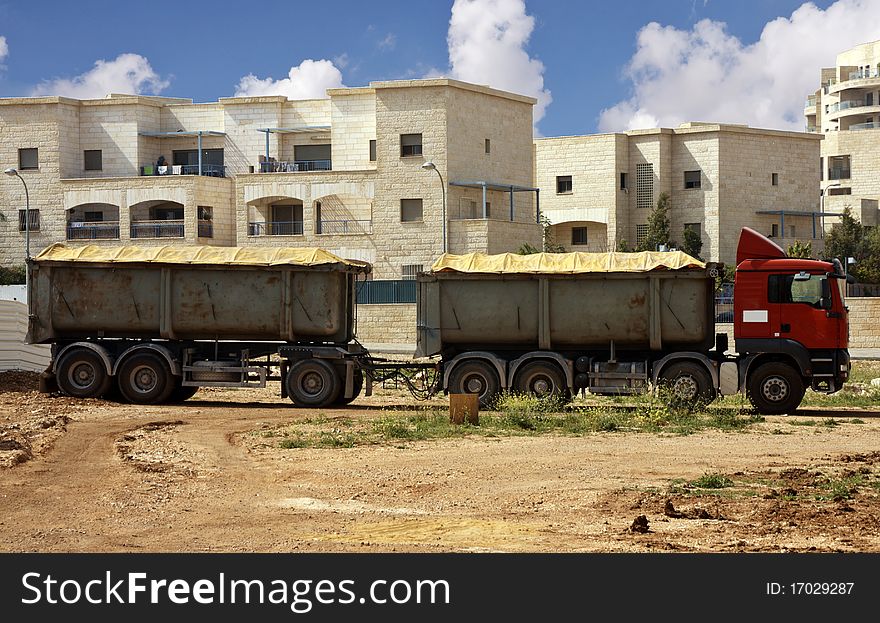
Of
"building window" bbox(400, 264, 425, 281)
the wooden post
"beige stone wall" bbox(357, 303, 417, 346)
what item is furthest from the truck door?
"building window" bbox(400, 264, 425, 281)

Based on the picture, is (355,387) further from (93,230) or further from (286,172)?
(93,230)

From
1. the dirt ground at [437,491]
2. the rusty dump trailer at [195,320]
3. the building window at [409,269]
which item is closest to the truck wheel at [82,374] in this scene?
the rusty dump trailer at [195,320]

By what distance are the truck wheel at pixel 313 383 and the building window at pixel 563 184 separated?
5383 cm

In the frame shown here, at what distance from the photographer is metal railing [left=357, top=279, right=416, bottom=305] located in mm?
53375

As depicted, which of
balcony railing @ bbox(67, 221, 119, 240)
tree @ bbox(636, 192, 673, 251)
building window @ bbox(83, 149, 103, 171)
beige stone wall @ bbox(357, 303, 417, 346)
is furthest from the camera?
tree @ bbox(636, 192, 673, 251)

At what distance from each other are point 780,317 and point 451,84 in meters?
40.3

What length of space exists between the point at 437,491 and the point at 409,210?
162 feet

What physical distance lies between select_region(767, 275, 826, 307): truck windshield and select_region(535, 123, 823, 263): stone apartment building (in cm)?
5246

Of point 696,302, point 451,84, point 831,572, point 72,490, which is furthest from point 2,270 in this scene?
point 831,572

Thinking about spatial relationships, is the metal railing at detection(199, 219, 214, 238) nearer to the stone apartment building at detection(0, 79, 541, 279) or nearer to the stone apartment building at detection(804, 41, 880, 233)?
the stone apartment building at detection(0, 79, 541, 279)

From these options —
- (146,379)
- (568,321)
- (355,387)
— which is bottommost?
(355,387)

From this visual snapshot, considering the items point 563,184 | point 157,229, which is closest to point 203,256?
point 157,229

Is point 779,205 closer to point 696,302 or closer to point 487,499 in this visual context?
point 696,302

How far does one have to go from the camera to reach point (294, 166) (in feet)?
226
